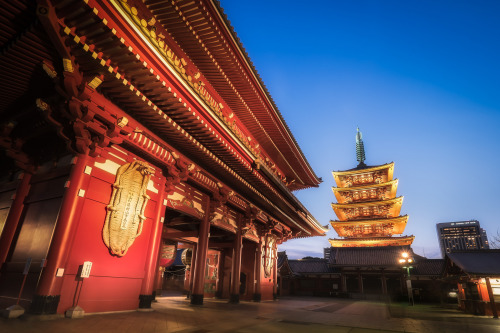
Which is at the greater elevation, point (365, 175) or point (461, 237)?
point (461, 237)

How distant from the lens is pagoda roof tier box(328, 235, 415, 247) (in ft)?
101

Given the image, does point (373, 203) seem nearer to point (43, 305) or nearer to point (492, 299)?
point (492, 299)

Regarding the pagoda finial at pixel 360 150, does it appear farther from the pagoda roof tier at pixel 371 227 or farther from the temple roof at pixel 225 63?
the temple roof at pixel 225 63

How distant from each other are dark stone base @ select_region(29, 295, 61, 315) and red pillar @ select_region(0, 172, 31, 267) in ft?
8.27

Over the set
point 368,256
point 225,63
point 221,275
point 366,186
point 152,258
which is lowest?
point 221,275

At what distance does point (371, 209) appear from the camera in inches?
1300

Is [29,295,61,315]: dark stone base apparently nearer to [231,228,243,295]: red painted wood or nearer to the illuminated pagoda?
[231,228,243,295]: red painted wood

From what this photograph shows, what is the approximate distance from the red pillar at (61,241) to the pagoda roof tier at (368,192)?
32.6m

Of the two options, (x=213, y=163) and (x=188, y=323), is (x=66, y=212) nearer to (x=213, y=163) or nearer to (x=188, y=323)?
(x=188, y=323)

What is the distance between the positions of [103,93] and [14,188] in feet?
15.3

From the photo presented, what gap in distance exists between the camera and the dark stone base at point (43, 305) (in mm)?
5422

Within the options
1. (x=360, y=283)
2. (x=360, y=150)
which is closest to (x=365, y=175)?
(x=360, y=150)

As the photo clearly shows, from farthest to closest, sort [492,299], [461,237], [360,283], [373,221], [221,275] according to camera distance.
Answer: [461,237], [373,221], [360,283], [221,275], [492,299]

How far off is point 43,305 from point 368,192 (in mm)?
34586
